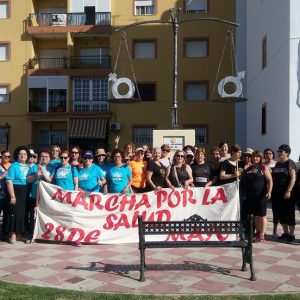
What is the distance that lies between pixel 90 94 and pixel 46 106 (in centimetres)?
354

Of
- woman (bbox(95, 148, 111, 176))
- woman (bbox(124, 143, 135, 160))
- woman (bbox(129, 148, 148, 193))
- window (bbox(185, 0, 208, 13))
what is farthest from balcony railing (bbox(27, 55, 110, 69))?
woman (bbox(129, 148, 148, 193))

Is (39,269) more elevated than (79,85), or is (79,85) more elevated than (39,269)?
(79,85)

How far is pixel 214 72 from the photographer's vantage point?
100ft

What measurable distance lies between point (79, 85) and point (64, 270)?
86.7 feet

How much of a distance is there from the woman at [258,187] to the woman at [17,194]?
4.17m

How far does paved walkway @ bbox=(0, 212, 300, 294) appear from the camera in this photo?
229 inches

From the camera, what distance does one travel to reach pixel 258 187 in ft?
27.7

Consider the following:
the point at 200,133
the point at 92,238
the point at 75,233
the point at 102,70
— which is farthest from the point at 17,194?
the point at 102,70

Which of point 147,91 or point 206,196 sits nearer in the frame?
point 206,196

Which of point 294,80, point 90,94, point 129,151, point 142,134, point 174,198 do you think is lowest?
point 174,198

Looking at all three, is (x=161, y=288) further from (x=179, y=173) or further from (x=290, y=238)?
(x=290, y=238)

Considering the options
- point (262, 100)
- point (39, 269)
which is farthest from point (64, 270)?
point (262, 100)

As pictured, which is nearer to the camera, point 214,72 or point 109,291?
point 109,291

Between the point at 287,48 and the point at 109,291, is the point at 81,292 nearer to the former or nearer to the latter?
the point at 109,291
